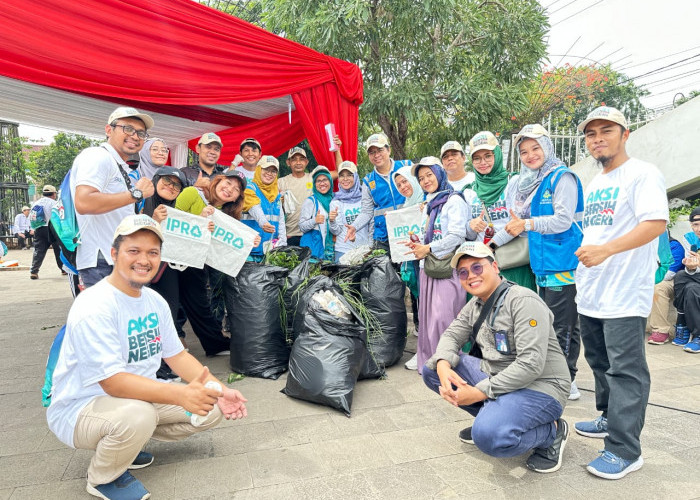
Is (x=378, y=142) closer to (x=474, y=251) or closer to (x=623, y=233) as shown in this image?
(x=474, y=251)

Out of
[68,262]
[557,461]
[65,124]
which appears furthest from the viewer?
[65,124]

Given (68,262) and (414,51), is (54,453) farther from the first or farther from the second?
(414,51)

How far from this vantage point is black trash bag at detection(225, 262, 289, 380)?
338 centimetres

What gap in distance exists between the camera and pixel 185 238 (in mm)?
3215

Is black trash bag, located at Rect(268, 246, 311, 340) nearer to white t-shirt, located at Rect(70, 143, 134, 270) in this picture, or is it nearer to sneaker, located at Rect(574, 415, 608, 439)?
white t-shirt, located at Rect(70, 143, 134, 270)

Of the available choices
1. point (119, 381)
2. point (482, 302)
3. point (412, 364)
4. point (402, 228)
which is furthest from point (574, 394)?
point (119, 381)

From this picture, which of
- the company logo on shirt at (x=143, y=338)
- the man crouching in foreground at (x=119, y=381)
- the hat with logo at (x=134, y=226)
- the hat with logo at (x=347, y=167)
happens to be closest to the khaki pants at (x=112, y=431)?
the man crouching in foreground at (x=119, y=381)

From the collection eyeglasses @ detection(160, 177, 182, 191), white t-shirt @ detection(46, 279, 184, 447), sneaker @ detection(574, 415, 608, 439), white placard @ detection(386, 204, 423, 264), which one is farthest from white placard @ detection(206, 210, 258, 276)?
sneaker @ detection(574, 415, 608, 439)

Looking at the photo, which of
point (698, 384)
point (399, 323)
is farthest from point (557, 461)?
point (698, 384)

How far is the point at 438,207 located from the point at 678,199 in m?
6.08

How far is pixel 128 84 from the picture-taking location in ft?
11.0

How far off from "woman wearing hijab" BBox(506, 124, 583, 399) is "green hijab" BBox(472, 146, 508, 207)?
0.48 metres

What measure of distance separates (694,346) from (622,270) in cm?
296

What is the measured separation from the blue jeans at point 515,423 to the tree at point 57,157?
32.3 metres
